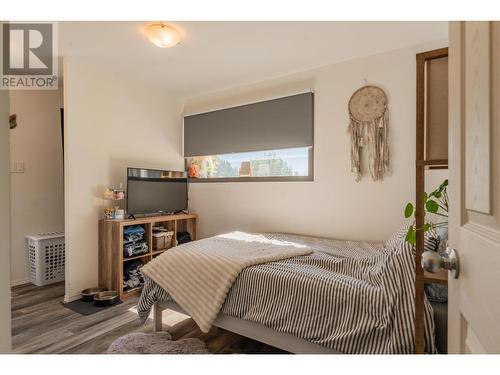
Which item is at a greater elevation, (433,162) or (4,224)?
(433,162)

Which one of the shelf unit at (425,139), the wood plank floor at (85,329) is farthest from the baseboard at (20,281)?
the shelf unit at (425,139)

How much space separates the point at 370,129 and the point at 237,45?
4.89 ft

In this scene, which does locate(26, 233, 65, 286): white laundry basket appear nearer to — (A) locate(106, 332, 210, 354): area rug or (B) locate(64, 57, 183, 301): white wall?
(B) locate(64, 57, 183, 301): white wall

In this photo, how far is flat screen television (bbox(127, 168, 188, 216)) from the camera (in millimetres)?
2992

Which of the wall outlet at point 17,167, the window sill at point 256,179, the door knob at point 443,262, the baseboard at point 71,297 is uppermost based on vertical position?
the wall outlet at point 17,167

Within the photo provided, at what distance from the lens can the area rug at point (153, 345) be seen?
70.6 inches

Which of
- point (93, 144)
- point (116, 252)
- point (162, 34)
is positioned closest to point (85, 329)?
point (116, 252)

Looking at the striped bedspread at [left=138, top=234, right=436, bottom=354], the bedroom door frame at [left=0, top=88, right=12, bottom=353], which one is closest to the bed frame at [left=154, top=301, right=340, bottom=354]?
the striped bedspread at [left=138, top=234, right=436, bottom=354]

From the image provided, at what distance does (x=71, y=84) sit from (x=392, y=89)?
311cm

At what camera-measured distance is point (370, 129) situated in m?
2.68

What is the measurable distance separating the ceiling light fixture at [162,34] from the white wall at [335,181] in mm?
1319

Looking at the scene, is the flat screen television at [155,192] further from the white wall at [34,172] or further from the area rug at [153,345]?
the area rug at [153,345]

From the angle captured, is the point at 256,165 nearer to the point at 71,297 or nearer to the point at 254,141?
the point at 254,141
